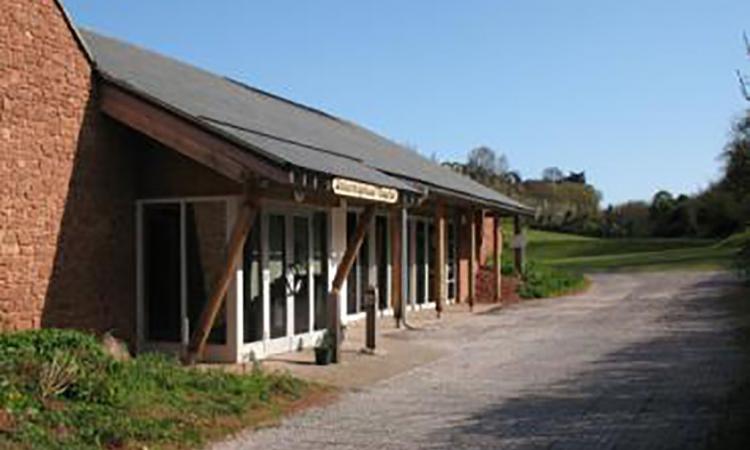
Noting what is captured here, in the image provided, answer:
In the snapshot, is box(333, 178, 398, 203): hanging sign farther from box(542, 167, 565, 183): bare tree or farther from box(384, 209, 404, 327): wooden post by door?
box(542, 167, 565, 183): bare tree

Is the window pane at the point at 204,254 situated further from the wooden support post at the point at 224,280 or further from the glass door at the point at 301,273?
the glass door at the point at 301,273

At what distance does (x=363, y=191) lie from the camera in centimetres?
1533

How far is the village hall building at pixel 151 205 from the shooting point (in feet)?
43.7

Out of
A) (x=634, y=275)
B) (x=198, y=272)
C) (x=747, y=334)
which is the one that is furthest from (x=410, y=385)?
(x=634, y=275)

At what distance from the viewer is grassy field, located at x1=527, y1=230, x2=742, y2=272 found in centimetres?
4619

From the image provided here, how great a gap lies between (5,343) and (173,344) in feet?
11.9

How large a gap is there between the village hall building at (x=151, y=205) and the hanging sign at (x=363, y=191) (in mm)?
31

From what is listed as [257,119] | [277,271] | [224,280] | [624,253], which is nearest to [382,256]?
[257,119]

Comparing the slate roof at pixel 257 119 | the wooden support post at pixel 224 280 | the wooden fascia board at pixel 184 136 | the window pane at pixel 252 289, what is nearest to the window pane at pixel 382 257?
the slate roof at pixel 257 119

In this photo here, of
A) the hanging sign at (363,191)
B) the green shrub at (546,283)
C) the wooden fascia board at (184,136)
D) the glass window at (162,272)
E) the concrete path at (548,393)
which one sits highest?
the wooden fascia board at (184,136)

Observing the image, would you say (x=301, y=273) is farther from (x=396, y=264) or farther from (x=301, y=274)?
(x=396, y=264)

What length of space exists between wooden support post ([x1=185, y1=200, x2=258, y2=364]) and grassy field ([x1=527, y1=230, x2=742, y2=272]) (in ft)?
91.3

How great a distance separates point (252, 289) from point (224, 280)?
1.64 meters

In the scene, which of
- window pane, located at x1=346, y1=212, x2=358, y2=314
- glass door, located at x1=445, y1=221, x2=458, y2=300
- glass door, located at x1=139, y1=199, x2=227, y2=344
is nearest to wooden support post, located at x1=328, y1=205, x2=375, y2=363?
glass door, located at x1=139, y1=199, x2=227, y2=344
